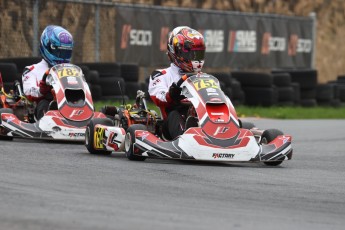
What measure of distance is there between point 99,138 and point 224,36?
44.6 feet

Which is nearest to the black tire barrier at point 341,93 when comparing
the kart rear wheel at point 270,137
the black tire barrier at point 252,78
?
the black tire barrier at point 252,78

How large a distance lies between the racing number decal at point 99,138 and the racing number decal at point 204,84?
3.88 ft

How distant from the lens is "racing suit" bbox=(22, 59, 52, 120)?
44.2ft

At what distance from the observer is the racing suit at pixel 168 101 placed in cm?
1106

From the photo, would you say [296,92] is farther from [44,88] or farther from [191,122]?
[191,122]

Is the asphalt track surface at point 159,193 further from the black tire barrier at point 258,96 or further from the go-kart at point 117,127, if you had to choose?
the black tire barrier at point 258,96

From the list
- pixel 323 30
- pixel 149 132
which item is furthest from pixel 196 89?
pixel 323 30

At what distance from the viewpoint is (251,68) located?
2606cm

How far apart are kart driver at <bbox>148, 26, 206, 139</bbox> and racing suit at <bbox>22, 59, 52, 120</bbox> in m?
2.31

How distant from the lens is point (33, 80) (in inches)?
541

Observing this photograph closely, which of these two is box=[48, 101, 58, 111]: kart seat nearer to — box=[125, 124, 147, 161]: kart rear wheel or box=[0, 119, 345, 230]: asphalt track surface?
box=[0, 119, 345, 230]: asphalt track surface

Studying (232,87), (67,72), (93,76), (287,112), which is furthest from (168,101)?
(232,87)

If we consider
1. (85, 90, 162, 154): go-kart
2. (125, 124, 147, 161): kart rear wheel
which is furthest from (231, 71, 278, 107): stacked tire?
(125, 124, 147, 161): kart rear wheel

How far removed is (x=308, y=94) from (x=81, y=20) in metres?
5.81
